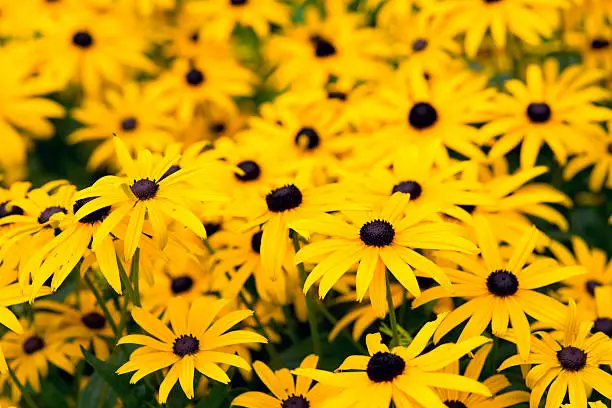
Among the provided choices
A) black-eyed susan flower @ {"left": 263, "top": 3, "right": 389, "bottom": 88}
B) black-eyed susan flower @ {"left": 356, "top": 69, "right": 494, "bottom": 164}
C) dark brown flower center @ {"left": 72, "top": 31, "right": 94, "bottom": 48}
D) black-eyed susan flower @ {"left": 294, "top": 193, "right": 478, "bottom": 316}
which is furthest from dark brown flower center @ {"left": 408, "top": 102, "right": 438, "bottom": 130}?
Answer: dark brown flower center @ {"left": 72, "top": 31, "right": 94, "bottom": 48}

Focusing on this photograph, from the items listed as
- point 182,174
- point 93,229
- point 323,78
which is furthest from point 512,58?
point 93,229

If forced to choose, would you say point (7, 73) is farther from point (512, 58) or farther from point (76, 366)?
point (512, 58)

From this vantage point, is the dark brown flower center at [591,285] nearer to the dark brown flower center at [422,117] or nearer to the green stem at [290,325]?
the dark brown flower center at [422,117]

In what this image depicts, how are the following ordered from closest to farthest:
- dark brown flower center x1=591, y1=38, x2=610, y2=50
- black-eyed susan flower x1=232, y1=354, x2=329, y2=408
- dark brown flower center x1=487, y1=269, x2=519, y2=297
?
1. black-eyed susan flower x1=232, y1=354, x2=329, y2=408
2. dark brown flower center x1=487, y1=269, x2=519, y2=297
3. dark brown flower center x1=591, y1=38, x2=610, y2=50

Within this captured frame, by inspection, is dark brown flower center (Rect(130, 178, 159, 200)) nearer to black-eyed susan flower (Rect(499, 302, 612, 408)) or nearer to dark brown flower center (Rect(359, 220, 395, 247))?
dark brown flower center (Rect(359, 220, 395, 247))

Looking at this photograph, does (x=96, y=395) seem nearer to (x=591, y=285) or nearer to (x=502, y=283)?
(x=502, y=283)

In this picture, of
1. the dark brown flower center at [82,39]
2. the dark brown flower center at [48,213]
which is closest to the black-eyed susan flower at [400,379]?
the dark brown flower center at [48,213]
